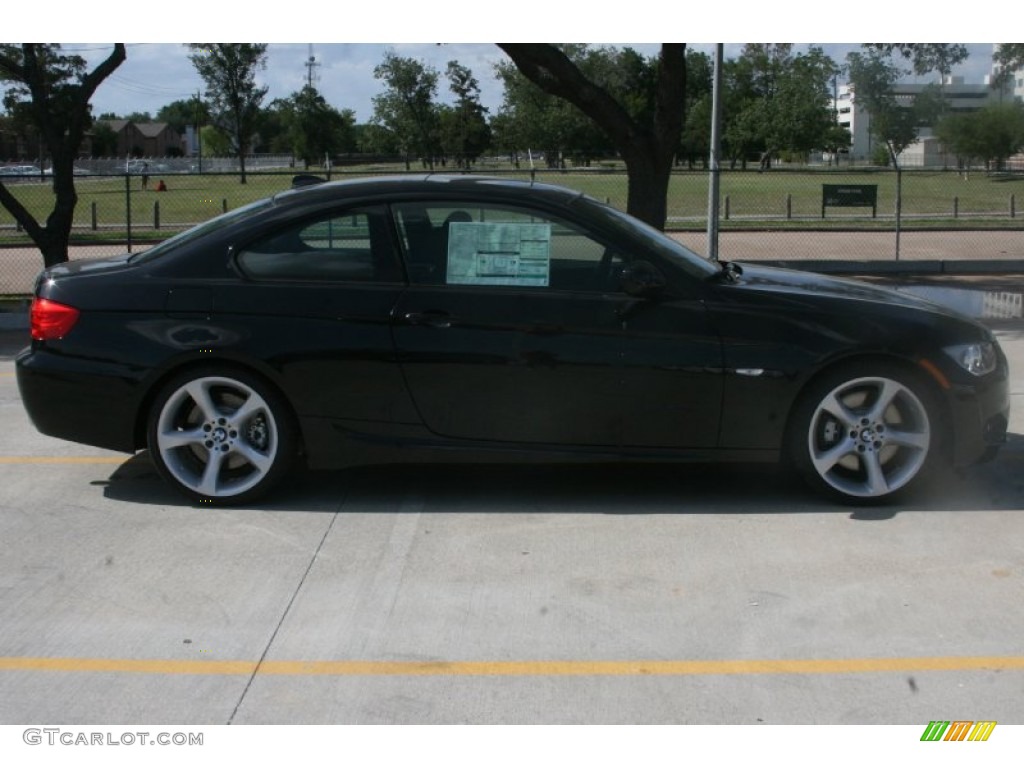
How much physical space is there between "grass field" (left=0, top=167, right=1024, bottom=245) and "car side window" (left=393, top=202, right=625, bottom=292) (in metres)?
15.2

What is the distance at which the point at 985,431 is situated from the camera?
580 cm

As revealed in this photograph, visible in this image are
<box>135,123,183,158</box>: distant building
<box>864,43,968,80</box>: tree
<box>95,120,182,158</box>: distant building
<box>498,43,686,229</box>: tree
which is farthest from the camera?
<box>135,123,183,158</box>: distant building

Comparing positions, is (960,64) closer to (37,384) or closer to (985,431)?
(985,431)

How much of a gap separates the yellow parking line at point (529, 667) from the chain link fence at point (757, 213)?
37.9 feet

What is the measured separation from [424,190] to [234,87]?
36125 millimetres

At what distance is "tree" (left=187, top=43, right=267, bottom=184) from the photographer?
34.0 meters

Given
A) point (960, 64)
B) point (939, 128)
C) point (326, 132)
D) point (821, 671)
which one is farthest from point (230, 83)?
point (821, 671)

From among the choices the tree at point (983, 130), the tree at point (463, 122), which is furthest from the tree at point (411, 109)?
the tree at point (983, 130)

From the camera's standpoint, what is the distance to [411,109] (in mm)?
24219

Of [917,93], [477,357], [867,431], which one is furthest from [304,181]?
[917,93]

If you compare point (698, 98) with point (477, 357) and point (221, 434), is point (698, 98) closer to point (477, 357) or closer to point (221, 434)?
point (477, 357)

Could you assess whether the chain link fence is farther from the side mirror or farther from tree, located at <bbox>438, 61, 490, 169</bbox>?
the side mirror

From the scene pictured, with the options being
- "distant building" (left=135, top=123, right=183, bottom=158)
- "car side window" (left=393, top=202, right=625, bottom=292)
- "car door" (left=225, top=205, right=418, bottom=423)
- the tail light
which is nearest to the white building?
"car side window" (left=393, top=202, right=625, bottom=292)

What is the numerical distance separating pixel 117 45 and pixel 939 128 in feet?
86.3
